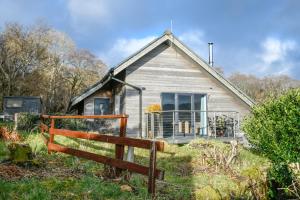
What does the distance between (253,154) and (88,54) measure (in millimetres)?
35028

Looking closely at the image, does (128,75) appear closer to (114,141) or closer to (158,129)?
(158,129)

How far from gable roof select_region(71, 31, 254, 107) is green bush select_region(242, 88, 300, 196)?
26.7 ft

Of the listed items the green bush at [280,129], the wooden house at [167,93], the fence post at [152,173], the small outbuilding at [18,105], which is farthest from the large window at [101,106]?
the fence post at [152,173]

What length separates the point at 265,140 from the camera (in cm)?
1078

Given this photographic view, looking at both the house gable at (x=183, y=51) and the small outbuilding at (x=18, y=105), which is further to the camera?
the small outbuilding at (x=18, y=105)

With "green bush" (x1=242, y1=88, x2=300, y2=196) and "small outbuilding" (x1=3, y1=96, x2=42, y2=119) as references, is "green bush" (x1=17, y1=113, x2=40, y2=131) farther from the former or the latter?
"small outbuilding" (x1=3, y1=96, x2=42, y2=119)

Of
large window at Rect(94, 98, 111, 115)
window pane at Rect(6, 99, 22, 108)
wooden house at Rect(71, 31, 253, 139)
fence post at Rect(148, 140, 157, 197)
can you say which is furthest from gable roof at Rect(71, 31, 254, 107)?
window pane at Rect(6, 99, 22, 108)

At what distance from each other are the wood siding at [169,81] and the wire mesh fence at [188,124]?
0.88 metres

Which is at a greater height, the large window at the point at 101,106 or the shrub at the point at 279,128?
the large window at the point at 101,106

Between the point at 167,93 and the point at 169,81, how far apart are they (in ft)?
2.21

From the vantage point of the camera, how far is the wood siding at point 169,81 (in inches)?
738

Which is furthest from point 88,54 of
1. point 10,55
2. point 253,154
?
point 253,154

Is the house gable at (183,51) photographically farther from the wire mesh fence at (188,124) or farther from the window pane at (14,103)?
the window pane at (14,103)

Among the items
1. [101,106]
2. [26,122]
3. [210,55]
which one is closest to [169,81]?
[101,106]
